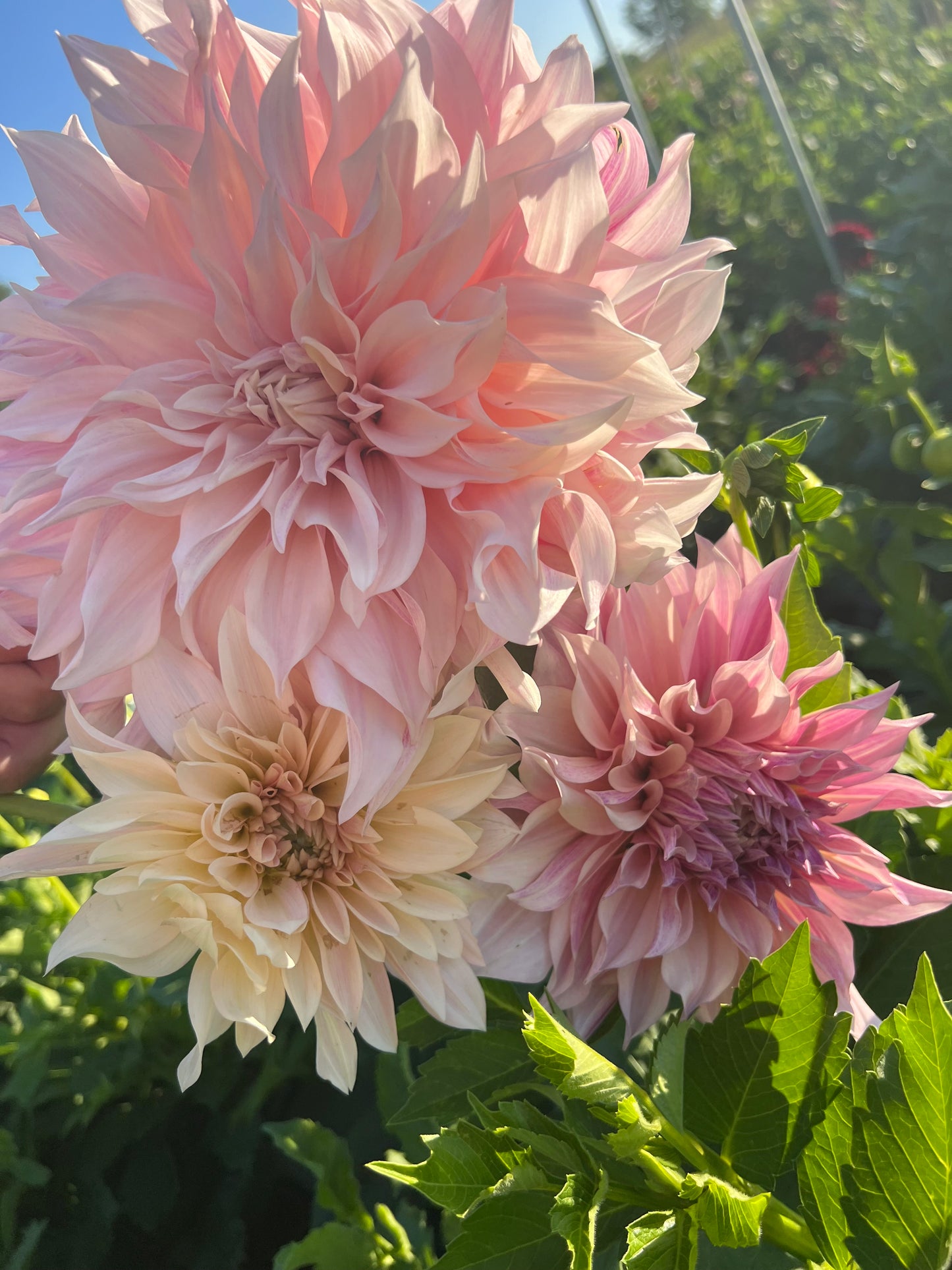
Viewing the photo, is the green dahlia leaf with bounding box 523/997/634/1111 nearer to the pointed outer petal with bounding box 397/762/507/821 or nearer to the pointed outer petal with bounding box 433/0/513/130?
the pointed outer petal with bounding box 397/762/507/821

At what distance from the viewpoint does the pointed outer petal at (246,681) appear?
1.32ft

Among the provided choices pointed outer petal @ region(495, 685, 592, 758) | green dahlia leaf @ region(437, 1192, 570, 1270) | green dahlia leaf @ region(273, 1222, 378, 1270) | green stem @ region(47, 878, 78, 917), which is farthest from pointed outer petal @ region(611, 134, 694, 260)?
green stem @ region(47, 878, 78, 917)

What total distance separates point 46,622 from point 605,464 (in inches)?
9.6

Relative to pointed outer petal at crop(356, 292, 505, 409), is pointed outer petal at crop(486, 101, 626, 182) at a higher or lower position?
higher

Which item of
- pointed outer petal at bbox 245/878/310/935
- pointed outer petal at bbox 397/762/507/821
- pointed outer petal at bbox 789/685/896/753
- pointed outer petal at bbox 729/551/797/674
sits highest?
pointed outer petal at bbox 729/551/797/674

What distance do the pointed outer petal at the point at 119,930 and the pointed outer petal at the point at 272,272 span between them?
0.87 ft

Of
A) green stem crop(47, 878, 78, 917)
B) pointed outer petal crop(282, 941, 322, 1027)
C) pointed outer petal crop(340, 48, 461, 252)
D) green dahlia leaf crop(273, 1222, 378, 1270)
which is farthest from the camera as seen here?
green stem crop(47, 878, 78, 917)

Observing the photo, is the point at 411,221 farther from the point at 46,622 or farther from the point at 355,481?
the point at 46,622

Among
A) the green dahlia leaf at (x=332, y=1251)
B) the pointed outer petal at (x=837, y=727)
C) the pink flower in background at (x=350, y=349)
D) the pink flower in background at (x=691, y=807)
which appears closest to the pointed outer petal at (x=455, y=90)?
the pink flower in background at (x=350, y=349)

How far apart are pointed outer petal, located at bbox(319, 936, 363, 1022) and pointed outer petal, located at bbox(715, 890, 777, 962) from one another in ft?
0.61

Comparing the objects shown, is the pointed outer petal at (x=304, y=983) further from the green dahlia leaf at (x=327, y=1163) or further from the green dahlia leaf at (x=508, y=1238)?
the green dahlia leaf at (x=327, y=1163)

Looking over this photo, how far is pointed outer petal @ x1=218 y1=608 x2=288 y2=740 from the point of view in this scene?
15.8 inches

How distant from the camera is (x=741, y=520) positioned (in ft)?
1.80

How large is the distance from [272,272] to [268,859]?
0.27 meters
